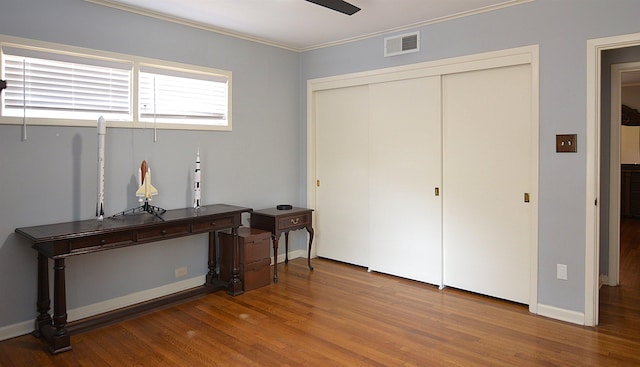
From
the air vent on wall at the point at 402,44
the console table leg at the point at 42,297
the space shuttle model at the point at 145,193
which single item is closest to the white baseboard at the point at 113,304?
the console table leg at the point at 42,297

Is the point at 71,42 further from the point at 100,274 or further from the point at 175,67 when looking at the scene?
the point at 100,274

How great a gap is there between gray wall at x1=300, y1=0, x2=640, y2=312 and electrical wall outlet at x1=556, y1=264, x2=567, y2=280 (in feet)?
0.09

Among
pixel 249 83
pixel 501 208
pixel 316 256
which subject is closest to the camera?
pixel 501 208

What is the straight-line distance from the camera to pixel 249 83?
15.4ft

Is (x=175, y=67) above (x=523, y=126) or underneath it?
above

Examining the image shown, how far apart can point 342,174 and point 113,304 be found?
8.82 ft

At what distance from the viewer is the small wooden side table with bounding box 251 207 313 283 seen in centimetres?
443

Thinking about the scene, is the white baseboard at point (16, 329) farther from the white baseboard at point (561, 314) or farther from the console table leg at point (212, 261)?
the white baseboard at point (561, 314)

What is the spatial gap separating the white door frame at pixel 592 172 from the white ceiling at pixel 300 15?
2.45 ft

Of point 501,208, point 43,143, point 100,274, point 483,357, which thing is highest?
point 43,143

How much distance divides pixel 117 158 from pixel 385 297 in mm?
2630

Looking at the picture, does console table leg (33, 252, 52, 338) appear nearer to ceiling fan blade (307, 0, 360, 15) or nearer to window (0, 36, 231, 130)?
window (0, 36, 231, 130)

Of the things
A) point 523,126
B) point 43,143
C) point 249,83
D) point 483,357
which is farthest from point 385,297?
point 43,143

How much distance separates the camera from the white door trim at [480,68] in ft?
11.5
